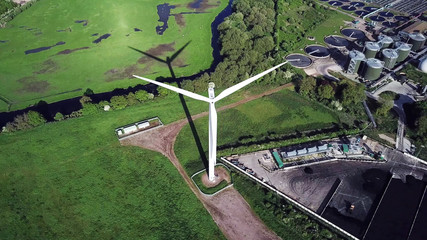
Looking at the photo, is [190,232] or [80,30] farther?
[80,30]

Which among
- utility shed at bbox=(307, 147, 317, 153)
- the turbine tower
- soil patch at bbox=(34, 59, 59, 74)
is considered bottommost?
utility shed at bbox=(307, 147, 317, 153)

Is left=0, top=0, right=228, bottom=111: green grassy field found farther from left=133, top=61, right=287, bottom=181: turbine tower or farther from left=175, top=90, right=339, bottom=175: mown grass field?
left=133, top=61, right=287, bottom=181: turbine tower

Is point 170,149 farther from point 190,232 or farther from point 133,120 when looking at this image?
point 190,232

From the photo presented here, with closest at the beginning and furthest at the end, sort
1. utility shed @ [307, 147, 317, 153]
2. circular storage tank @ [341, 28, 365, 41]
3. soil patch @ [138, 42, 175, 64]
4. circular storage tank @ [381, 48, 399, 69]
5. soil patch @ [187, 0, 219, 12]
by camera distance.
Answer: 1. utility shed @ [307, 147, 317, 153]
2. circular storage tank @ [381, 48, 399, 69]
3. soil patch @ [138, 42, 175, 64]
4. circular storage tank @ [341, 28, 365, 41]
5. soil patch @ [187, 0, 219, 12]

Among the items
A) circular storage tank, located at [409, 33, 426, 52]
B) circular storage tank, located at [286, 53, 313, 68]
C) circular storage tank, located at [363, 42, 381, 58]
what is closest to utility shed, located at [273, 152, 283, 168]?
circular storage tank, located at [286, 53, 313, 68]

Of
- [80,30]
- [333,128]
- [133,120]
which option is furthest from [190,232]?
[80,30]

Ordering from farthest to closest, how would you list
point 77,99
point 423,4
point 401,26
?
point 423,4 → point 401,26 → point 77,99

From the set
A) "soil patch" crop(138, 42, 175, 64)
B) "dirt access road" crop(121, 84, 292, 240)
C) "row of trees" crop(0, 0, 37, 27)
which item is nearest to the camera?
"dirt access road" crop(121, 84, 292, 240)

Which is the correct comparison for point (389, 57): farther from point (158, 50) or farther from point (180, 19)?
point (180, 19)

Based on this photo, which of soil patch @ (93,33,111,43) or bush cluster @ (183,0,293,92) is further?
soil patch @ (93,33,111,43)
